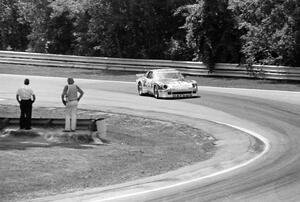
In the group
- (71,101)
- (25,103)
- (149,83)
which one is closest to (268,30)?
(149,83)

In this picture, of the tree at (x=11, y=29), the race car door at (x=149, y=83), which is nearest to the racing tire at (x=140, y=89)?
the race car door at (x=149, y=83)

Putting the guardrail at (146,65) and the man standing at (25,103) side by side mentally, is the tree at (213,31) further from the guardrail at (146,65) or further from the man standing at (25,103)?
the man standing at (25,103)

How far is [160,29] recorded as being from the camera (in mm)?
43406

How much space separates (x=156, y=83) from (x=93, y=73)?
12.1 metres

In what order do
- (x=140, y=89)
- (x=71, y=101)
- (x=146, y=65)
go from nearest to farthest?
(x=71, y=101), (x=140, y=89), (x=146, y=65)

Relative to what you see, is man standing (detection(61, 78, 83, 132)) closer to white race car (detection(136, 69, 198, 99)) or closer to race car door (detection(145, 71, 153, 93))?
white race car (detection(136, 69, 198, 99))

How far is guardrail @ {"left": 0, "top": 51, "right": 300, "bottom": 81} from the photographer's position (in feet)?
105

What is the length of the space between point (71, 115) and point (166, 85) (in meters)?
9.44

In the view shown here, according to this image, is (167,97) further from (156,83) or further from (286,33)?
(286,33)

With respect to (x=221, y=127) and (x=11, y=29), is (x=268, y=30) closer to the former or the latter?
(x=221, y=127)

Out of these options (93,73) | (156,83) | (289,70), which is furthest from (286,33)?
(93,73)

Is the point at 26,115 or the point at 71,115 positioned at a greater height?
the point at 71,115

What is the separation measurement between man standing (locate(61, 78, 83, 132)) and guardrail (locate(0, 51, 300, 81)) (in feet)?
53.7

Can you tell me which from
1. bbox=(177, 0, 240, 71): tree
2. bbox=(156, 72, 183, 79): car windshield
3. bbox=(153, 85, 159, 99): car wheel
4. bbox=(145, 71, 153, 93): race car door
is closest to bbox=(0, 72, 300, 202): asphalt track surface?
bbox=(153, 85, 159, 99): car wheel
